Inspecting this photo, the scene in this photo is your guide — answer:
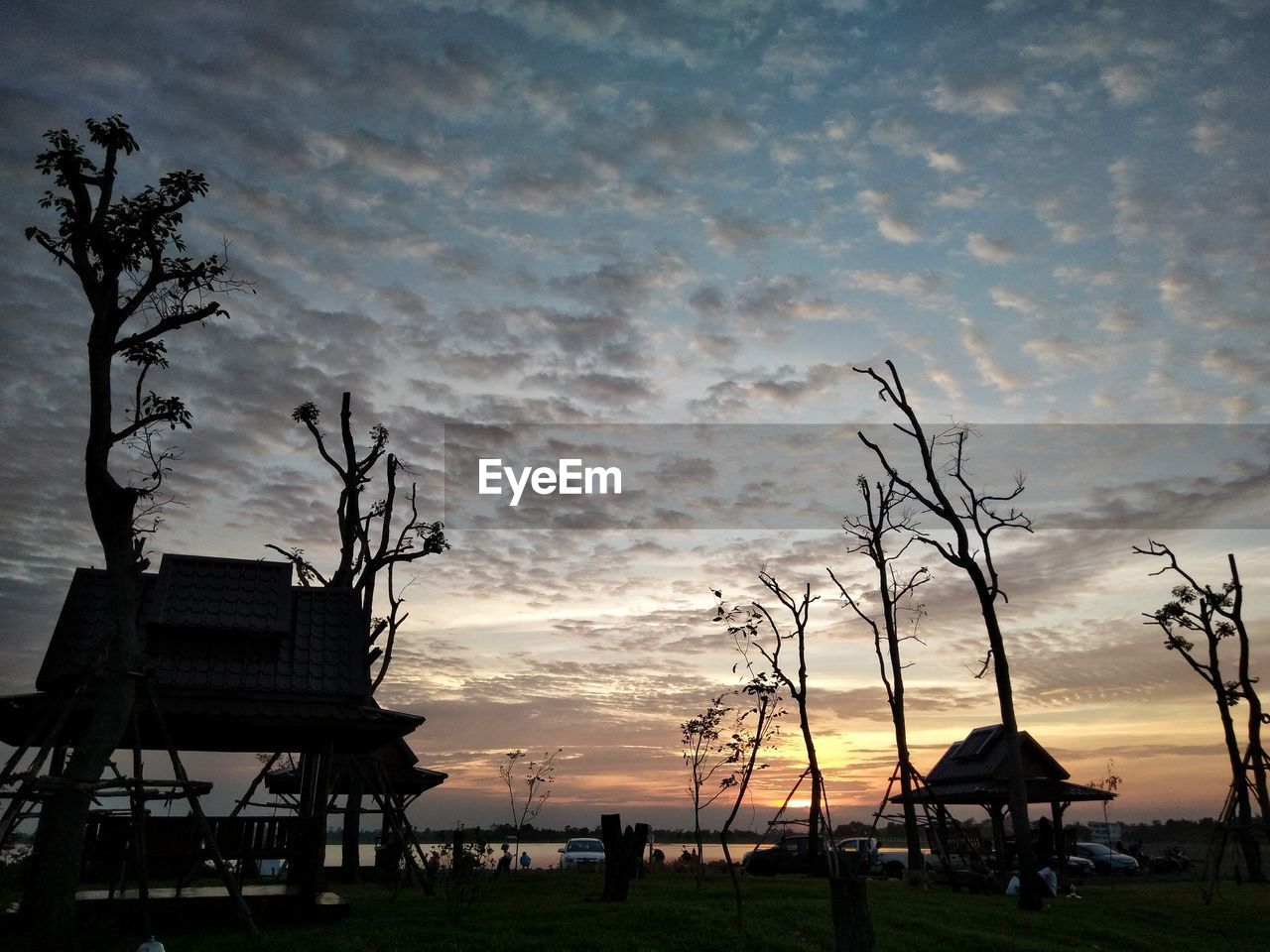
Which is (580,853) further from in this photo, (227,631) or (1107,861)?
(227,631)

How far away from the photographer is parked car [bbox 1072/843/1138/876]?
44.9m

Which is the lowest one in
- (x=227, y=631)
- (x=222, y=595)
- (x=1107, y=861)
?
(x=1107, y=861)

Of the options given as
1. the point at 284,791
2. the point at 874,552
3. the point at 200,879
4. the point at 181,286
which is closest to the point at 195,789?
the point at 181,286

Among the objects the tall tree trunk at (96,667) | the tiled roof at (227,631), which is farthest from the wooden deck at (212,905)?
the tiled roof at (227,631)

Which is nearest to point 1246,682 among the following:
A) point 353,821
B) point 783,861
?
point 783,861

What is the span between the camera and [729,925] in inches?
671

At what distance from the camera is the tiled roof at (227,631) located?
56.6 ft

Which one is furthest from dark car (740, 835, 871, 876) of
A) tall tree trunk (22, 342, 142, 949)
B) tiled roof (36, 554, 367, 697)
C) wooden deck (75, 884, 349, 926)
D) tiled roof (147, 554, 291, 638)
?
Answer: tall tree trunk (22, 342, 142, 949)

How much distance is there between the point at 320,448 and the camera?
32.2 m

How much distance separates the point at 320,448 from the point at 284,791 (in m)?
13.1

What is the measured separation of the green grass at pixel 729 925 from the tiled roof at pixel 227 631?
4307 millimetres

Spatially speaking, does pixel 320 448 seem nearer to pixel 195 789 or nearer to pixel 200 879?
pixel 200 879

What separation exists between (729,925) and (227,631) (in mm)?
11032

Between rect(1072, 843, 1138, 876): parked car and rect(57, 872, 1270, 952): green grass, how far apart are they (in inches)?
757
